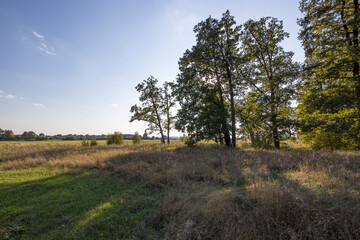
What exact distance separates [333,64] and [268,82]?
4.30 metres

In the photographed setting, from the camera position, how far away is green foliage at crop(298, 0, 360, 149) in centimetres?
877

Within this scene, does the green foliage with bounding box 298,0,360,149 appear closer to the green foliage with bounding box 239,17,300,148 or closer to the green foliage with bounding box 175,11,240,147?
the green foliage with bounding box 239,17,300,148

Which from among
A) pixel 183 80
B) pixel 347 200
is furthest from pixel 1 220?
pixel 183 80

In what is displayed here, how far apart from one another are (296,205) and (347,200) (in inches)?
53.8

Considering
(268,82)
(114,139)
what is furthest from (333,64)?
(114,139)

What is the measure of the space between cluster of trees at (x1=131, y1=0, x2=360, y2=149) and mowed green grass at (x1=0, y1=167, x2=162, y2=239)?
9.55m

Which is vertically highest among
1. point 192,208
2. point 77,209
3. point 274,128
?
point 274,128

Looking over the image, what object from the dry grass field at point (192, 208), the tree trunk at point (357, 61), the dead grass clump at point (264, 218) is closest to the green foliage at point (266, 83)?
the tree trunk at point (357, 61)

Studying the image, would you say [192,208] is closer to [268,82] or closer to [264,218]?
[264,218]

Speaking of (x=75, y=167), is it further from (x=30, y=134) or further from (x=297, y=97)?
(x=30, y=134)

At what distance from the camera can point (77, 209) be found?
4387 millimetres

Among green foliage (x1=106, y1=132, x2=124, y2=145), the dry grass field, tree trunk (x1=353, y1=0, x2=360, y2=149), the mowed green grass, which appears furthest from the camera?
green foliage (x1=106, y1=132, x2=124, y2=145)

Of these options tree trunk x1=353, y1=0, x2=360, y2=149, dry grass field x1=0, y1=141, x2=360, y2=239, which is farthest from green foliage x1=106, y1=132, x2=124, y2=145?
tree trunk x1=353, y1=0, x2=360, y2=149

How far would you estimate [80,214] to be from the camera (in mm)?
4094
